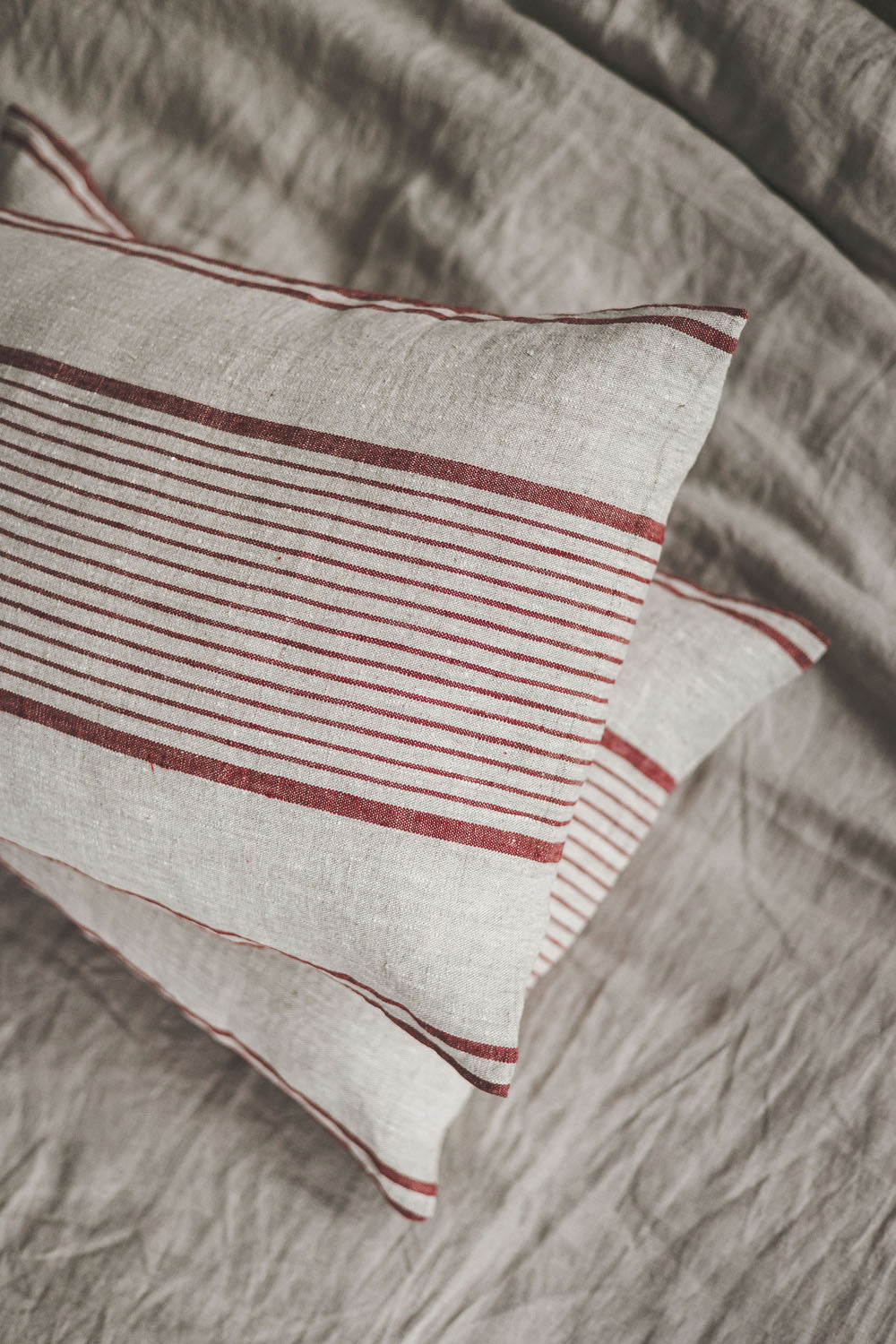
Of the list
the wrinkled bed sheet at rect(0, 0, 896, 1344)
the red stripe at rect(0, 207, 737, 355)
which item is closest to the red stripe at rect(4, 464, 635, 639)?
the red stripe at rect(0, 207, 737, 355)

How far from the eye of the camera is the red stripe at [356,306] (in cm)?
47

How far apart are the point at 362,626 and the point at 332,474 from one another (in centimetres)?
8

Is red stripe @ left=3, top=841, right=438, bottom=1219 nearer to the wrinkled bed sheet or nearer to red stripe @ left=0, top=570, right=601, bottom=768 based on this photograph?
the wrinkled bed sheet

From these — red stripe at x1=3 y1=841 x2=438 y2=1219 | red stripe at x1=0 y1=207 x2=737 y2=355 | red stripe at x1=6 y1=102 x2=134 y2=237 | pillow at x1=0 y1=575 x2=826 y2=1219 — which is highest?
red stripe at x1=6 y1=102 x2=134 y2=237

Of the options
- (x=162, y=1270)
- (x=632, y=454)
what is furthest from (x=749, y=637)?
(x=162, y=1270)

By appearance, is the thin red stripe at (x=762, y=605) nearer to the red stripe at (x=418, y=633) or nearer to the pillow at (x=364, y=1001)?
the pillow at (x=364, y=1001)

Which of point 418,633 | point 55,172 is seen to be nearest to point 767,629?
point 418,633

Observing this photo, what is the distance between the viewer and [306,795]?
1.49 ft

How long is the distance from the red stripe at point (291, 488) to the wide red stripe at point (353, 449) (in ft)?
0.05

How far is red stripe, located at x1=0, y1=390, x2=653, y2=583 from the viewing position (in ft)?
1.51

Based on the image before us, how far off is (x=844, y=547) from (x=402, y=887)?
441 millimetres

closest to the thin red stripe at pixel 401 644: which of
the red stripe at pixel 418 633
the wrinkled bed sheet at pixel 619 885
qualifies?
the red stripe at pixel 418 633

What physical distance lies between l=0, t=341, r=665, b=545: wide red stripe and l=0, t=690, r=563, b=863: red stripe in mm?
167

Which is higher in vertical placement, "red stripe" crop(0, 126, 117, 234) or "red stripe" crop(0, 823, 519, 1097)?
"red stripe" crop(0, 126, 117, 234)
